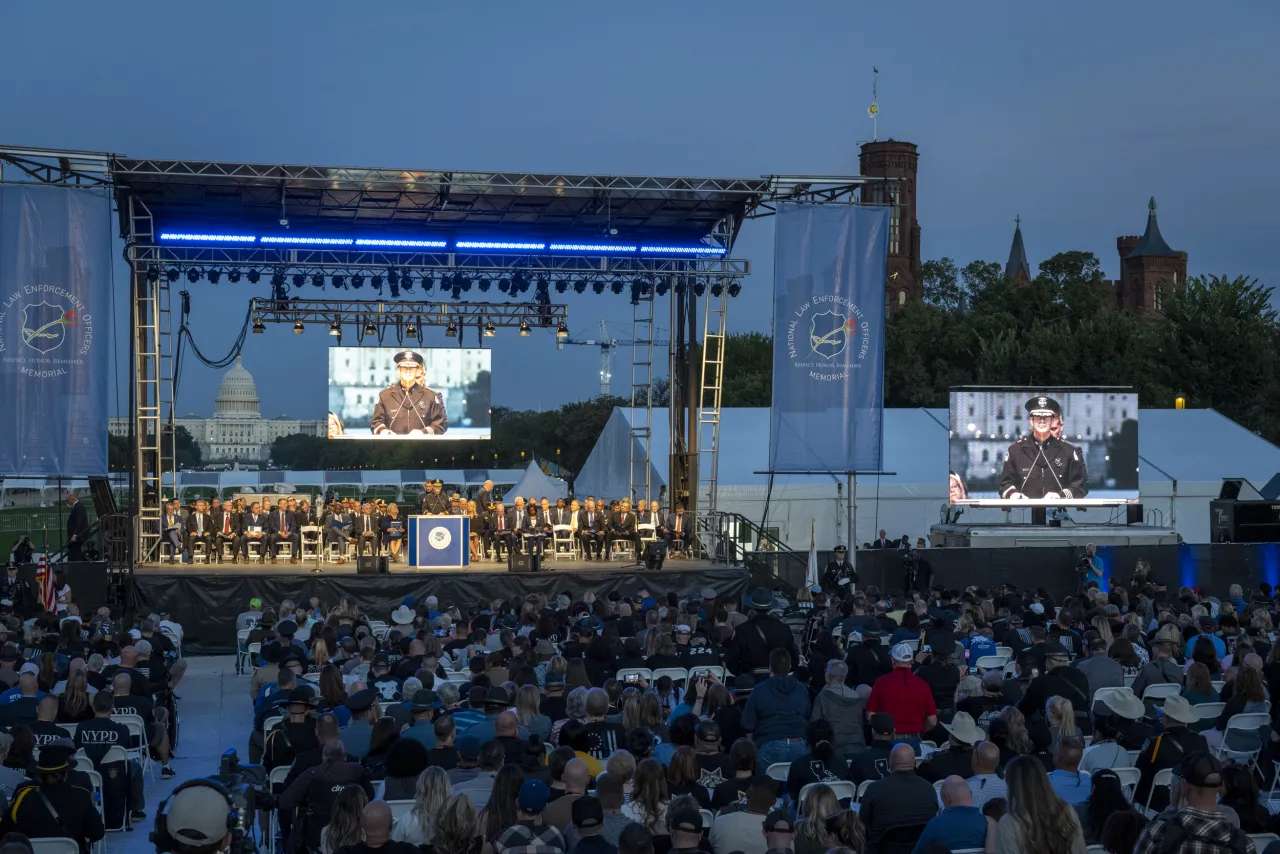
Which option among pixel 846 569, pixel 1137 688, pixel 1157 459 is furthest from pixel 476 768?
pixel 1157 459

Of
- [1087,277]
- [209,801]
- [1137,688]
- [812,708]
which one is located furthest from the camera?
[1087,277]

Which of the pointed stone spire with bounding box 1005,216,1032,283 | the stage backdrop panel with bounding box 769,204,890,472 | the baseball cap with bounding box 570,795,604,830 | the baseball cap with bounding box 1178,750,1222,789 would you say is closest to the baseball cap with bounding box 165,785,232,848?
the baseball cap with bounding box 570,795,604,830

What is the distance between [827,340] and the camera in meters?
22.8

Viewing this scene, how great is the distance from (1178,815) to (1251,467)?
100 ft

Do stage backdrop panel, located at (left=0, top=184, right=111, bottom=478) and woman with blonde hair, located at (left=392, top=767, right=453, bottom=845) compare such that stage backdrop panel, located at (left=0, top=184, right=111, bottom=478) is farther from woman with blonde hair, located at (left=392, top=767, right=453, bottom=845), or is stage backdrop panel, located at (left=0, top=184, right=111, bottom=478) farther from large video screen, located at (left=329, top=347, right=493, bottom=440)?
woman with blonde hair, located at (left=392, top=767, right=453, bottom=845)

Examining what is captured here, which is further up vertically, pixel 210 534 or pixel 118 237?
pixel 118 237

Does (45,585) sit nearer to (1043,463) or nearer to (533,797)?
(533,797)

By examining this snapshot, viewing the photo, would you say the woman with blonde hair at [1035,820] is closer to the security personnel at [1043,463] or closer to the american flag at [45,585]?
the american flag at [45,585]

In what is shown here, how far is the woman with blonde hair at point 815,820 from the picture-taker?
6.30 m

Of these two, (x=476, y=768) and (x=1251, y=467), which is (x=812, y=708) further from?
(x=1251, y=467)

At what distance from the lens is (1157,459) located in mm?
33375

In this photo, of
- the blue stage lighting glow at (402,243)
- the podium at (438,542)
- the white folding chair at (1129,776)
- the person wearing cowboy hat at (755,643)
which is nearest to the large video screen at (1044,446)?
the podium at (438,542)

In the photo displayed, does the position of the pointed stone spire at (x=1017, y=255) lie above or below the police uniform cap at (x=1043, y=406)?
above

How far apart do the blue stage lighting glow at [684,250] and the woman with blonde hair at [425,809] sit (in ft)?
62.0
